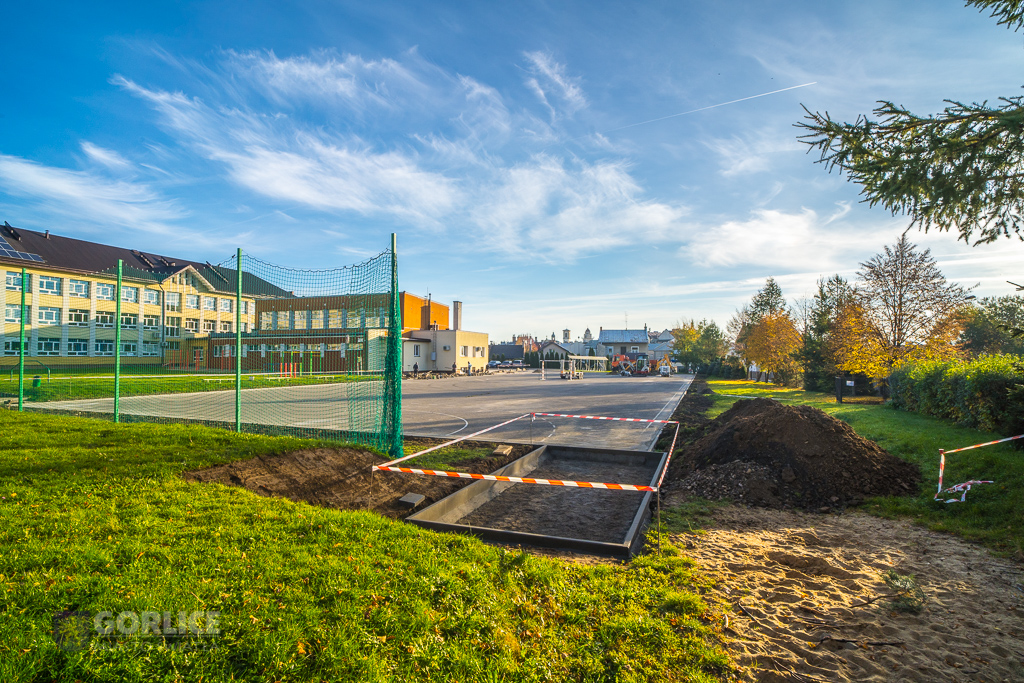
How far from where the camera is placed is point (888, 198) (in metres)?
6.62

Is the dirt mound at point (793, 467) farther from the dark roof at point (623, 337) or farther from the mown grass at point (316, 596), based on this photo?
the dark roof at point (623, 337)

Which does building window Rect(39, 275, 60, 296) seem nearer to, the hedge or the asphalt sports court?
the asphalt sports court

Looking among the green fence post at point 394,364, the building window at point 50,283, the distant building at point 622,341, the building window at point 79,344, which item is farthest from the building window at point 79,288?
the distant building at point 622,341

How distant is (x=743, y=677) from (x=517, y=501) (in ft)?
14.1

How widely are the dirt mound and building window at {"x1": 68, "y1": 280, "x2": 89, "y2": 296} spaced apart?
45533mm

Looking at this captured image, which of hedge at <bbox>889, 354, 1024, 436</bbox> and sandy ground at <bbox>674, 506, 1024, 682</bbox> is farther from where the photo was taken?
hedge at <bbox>889, 354, 1024, 436</bbox>

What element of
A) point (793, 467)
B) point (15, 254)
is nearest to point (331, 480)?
point (793, 467)

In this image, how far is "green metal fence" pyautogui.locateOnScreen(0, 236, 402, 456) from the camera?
30.5 feet

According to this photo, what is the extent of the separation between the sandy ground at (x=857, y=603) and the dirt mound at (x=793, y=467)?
3.29ft

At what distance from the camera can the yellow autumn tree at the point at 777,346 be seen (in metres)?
37.5

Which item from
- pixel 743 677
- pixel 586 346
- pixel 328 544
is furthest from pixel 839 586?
pixel 586 346

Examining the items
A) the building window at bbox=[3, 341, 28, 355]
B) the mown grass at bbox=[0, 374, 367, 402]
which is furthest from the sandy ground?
the building window at bbox=[3, 341, 28, 355]

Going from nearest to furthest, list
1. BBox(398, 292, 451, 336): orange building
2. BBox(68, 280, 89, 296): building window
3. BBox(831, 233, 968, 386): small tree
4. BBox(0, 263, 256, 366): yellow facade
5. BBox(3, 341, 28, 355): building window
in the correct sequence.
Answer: BBox(0, 263, 256, 366): yellow facade < BBox(3, 341, 28, 355): building window < BBox(831, 233, 968, 386): small tree < BBox(68, 280, 89, 296): building window < BBox(398, 292, 451, 336): orange building

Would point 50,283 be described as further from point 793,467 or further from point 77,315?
point 793,467
